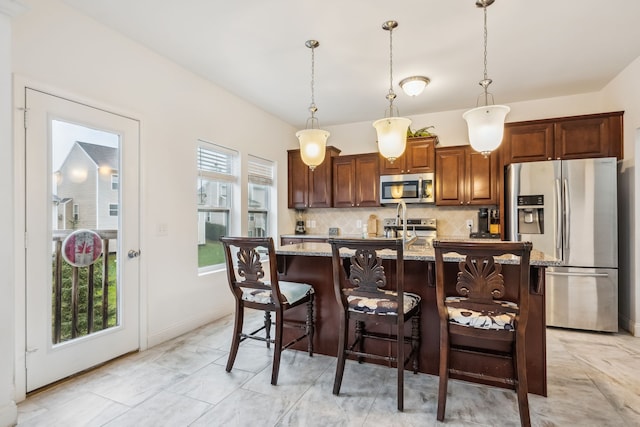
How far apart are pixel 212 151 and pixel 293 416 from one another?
118 inches

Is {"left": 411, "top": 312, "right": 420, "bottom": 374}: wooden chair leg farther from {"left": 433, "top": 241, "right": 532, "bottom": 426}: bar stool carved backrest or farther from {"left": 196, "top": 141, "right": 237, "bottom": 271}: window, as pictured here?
{"left": 196, "top": 141, "right": 237, "bottom": 271}: window

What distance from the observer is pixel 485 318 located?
5.82ft

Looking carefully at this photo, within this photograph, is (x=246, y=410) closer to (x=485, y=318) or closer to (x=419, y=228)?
(x=485, y=318)

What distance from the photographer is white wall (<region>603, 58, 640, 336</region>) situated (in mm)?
3199

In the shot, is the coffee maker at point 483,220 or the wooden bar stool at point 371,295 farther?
the coffee maker at point 483,220

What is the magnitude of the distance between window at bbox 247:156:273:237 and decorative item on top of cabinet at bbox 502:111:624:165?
3.29 m

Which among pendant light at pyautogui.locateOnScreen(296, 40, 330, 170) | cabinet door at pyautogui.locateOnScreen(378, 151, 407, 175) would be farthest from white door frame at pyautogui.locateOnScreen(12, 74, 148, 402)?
cabinet door at pyautogui.locateOnScreen(378, 151, 407, 175)

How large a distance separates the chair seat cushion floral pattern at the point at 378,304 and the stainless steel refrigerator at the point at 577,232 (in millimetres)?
2363

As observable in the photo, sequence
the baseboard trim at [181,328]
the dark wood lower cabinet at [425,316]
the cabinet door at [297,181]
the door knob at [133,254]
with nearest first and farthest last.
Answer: the dark wood lower cabinet at [425,316]
the door knob at [133,254]
the baseboard trim at [181,328]
the cabinet door at [297,181]

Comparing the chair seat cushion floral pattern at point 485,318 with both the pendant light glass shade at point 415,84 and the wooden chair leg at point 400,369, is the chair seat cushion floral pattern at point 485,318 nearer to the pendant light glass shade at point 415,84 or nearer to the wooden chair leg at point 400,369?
the wooden chair leg at point 400,369

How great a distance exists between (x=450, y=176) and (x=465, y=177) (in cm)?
19

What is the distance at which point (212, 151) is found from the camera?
3824 mm

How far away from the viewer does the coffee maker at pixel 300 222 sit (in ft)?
18.0

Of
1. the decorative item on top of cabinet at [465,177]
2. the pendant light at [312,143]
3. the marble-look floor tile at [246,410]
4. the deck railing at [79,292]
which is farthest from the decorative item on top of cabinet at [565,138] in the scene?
the deck railing at [79,292]
